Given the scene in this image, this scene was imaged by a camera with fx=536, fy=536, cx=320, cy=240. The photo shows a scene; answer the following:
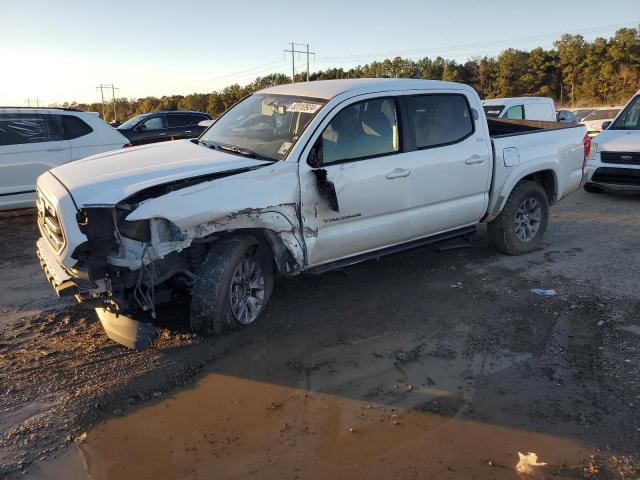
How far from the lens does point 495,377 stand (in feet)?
12.3

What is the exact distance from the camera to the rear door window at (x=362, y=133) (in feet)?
15.1

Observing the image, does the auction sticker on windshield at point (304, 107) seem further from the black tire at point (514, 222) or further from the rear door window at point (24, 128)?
the rear door window at point (24, 128)

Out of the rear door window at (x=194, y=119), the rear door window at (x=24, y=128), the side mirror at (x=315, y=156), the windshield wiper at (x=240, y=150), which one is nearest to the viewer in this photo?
the side mirror at (x=315, y=156)

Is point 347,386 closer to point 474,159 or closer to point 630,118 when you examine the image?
point 474,159

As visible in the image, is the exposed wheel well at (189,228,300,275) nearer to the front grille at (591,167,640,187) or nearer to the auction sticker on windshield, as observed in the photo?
the auction sticker on windshield

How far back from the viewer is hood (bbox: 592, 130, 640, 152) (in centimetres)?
960

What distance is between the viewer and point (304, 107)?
4820mm

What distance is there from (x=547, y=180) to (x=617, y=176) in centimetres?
396

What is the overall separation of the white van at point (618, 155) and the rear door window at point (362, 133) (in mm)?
6083

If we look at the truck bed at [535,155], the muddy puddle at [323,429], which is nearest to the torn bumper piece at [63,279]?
the muddy puddle at [323,429]

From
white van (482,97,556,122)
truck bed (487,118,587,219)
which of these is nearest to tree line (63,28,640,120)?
white van (482,97,556,122)

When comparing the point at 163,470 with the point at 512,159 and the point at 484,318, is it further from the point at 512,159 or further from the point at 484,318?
the point at 512,159

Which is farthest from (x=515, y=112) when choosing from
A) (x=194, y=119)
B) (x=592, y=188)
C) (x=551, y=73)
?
(x=551, y=73)

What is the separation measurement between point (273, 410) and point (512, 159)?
4134 millimetres
